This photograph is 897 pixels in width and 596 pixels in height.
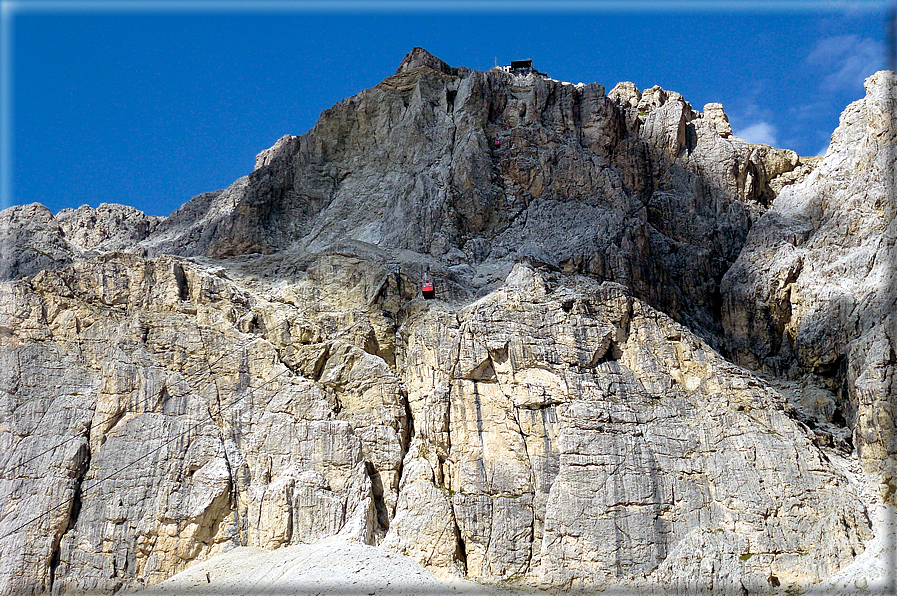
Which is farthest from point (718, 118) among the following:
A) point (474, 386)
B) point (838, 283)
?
point (474, 386)

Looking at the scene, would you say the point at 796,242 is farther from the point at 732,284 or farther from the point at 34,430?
the point at 34,430

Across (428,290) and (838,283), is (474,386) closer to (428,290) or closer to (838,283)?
(428,290)

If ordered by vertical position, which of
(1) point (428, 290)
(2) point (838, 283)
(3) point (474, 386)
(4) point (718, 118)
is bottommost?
(3) point (474, 386)

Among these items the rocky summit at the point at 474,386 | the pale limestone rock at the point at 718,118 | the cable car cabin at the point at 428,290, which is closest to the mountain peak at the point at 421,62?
the rocky summit at the point at 474,386

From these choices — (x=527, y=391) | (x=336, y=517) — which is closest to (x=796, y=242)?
(x=527, y=391)

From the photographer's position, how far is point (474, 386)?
8900 centimetres

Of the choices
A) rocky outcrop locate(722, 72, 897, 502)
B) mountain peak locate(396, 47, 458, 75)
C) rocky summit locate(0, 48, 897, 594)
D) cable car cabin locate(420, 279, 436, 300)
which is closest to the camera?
rocky summit locate(0, 48, 897, 594)

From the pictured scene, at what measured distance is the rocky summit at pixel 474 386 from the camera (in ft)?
267

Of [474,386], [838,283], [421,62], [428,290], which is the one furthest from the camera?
[421,62]

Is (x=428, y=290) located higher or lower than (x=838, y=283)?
lower

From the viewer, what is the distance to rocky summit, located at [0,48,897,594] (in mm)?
81375

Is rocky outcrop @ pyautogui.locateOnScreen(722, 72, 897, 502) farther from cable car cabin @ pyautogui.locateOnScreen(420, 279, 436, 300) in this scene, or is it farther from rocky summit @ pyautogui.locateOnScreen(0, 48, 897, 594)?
cable car cabin @ pyautogui.locateOnScreen(420, 279, 436, 300)

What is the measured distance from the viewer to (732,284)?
11106 cm

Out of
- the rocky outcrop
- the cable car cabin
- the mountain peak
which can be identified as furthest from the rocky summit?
the mountain peak
